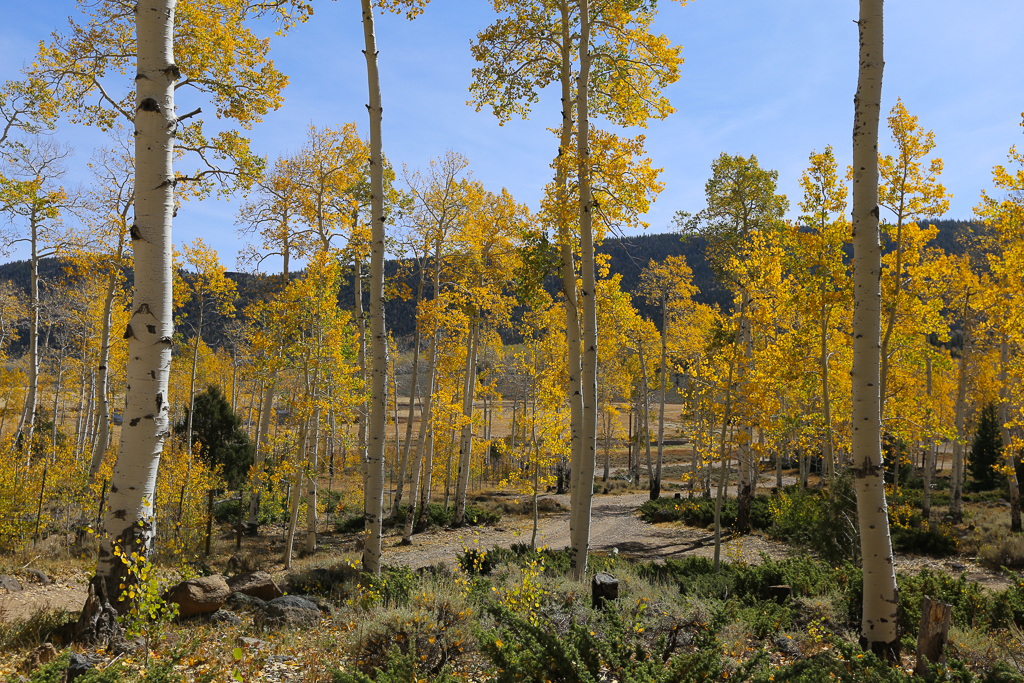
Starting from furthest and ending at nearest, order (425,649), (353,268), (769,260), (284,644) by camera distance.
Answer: (353,268)
(769,260)
(284,644)
(425,649)

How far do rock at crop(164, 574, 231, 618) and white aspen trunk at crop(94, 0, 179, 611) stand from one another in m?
2.14

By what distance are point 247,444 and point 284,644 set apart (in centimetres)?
2200

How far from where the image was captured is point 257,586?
6836mm

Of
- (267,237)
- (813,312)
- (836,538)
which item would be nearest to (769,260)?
(813,312)

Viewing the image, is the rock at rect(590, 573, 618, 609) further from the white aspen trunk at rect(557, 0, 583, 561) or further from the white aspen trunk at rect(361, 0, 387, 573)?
the white aspen trunk at rect(361, 0, 387, 573)

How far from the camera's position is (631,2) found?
7.03 meters

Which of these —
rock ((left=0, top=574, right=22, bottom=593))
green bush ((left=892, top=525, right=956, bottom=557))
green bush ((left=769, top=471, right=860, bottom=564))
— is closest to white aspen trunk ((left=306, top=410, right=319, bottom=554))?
rock ((left=0, top=574, right=22, bottom=593))

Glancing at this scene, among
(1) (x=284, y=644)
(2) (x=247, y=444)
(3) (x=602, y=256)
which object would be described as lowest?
(2) (x=247, y=444)

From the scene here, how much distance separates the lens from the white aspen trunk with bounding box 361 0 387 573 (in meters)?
6.29

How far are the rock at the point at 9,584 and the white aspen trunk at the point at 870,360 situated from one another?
387 inches

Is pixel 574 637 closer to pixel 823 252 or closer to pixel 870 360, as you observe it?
pixel 870 360

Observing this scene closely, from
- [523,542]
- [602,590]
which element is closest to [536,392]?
[523,542]

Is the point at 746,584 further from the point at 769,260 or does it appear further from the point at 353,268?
the point at 353,268

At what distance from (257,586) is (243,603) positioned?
691mm
